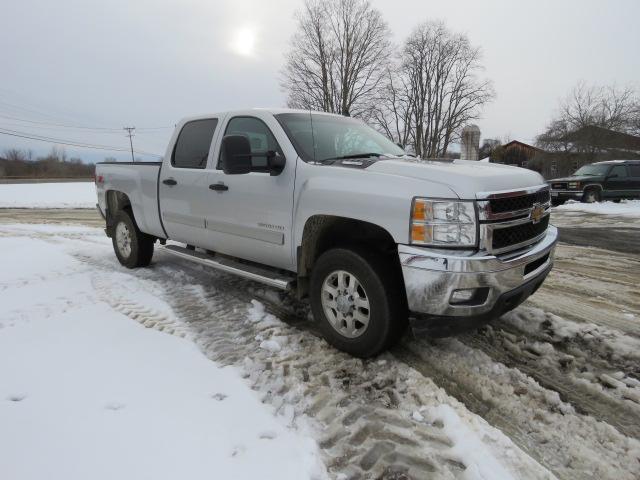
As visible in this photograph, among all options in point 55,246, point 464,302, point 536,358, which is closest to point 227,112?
point 464,302

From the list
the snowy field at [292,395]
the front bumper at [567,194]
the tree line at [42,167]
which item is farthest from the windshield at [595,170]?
the tree line at [42,167]

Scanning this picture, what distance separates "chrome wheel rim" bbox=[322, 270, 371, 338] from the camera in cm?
306

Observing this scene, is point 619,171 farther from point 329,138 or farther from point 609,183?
point 329,138

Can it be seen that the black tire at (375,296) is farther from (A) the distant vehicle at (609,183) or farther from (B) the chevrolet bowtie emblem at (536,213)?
(A) the distant vehicle at (609,183)

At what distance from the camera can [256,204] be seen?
3695mm

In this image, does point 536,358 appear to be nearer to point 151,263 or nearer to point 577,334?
point 577,334

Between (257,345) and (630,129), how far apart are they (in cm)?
4168

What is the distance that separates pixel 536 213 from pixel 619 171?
14872 mm

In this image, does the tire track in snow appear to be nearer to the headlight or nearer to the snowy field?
the snowy field

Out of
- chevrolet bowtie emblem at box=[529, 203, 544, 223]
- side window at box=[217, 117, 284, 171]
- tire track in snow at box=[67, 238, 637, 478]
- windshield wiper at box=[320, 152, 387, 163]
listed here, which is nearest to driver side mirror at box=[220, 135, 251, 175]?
side window at box=[217, 117, 284, 171]

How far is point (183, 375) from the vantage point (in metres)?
2.88

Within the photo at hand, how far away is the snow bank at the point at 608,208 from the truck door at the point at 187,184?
12373mm

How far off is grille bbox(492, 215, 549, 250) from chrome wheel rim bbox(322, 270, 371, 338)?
97cm

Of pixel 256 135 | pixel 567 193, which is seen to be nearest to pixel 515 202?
pixel 256 135
